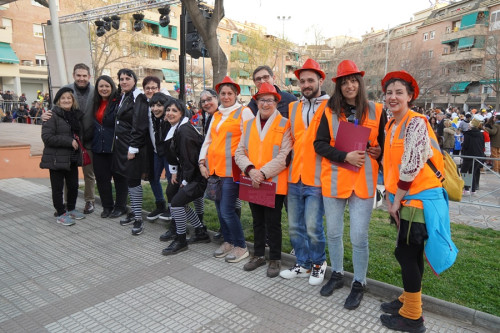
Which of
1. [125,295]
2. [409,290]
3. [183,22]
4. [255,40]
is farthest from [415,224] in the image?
[255,40]

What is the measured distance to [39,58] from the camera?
3416 centimetres

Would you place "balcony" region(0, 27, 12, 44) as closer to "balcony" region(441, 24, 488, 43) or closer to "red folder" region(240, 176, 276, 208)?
"red folder" region(240, 176, 276, 208)

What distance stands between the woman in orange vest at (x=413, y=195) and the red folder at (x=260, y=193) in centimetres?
118

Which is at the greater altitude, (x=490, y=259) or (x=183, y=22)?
(x=183, y=22)

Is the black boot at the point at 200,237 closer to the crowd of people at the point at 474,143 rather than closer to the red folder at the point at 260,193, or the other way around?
the red folder at the point at 260,193

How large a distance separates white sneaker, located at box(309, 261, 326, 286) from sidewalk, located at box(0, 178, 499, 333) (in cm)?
7

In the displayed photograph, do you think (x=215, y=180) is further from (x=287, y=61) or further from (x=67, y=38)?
(x=287, y=61)

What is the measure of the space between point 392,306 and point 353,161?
135 cm

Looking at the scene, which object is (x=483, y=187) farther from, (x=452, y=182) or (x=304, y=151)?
(x=304, y=151)

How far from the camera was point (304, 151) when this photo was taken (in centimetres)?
351

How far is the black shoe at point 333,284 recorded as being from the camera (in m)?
3.47

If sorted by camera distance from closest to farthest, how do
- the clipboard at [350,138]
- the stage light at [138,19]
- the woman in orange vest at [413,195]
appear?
the woman in orange vest at [413,195]
the clipboard at [350,138]
the stage light at [138,19]

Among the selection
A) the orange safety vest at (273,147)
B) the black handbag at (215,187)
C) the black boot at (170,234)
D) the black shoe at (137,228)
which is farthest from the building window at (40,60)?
the orange safety vest at (273,147)

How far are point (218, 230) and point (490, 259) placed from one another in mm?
3520
